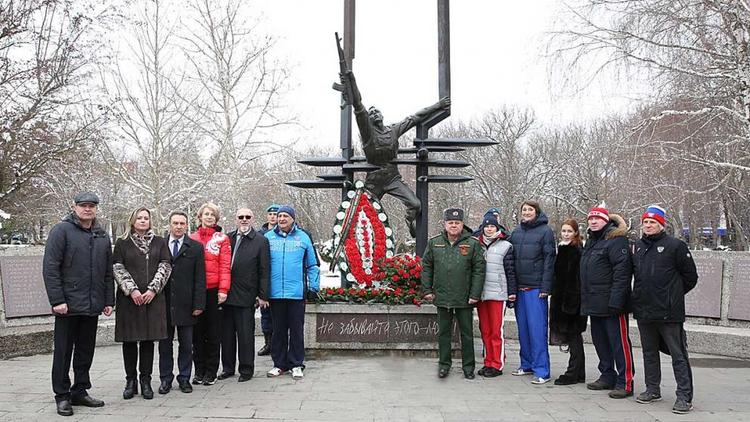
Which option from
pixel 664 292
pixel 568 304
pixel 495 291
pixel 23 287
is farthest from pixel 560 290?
pixel 23 287

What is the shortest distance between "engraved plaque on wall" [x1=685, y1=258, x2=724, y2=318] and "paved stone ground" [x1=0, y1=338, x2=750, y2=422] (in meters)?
1.76

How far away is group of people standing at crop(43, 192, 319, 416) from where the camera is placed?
5613 mm

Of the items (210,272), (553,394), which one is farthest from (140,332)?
(553,394)

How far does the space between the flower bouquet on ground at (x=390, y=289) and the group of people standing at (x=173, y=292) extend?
104 cm

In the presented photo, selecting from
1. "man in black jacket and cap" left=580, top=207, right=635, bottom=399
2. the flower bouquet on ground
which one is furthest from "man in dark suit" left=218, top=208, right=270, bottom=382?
"man in black jacket and cap" left=580, top=207, right=635, bottom=399

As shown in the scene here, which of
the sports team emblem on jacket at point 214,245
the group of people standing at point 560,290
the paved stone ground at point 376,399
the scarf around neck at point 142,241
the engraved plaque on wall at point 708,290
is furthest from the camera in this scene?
the engraved plaque on wall at point 708,290

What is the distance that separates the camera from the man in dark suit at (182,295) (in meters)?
6.27

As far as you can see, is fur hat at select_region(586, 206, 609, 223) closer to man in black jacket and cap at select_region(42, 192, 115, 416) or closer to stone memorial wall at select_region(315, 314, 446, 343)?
stone memorial wall at select_region(315, 314, 446, 343)

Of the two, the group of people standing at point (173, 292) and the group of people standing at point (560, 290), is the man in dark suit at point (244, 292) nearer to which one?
the group of people standing at point (173, 292)

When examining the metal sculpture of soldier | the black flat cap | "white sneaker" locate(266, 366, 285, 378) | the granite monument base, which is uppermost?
→ the metal sculpture of soldier

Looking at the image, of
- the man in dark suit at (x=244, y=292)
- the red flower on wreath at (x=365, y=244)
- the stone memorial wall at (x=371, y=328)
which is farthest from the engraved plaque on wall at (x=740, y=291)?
the man in dark suit at (x=244, y=292)

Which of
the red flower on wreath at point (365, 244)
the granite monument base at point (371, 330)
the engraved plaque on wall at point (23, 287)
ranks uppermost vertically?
the red flower on wreath at point (365, 244)

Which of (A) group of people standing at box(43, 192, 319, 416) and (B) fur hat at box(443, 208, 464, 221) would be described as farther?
(B) fur hat at box(443, 208, 464, 221)

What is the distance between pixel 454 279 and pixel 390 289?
58.6 inches
